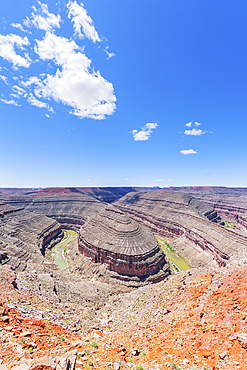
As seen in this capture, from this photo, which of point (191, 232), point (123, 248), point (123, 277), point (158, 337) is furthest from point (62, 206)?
point (158, 337)

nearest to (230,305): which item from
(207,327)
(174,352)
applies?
(207,327)

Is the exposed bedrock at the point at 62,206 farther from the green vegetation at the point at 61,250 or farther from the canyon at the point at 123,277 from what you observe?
the green vegetation at the point at 61,250

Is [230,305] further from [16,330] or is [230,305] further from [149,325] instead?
[16,330]

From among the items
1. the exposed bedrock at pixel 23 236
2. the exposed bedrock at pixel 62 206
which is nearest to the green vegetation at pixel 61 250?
the exposed bedrock at pixel 23 236

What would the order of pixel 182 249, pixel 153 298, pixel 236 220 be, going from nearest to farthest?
pixel 153 298
pixel 182 249
pixel 236 220

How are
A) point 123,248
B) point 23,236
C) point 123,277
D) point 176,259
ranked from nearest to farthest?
point 123,277, point 123,248, point 23,236, point 176,259

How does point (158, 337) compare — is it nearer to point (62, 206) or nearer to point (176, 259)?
point (176, 259)
